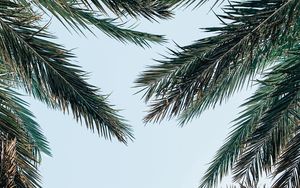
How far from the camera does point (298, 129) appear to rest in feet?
17.3

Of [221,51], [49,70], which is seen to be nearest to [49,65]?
[49,70]

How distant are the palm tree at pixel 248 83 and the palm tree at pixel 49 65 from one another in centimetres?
53

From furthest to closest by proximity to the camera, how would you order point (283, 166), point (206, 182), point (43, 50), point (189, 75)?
point (206, 182) < point (283, 166) < point (43, 50) < point (189, 75)

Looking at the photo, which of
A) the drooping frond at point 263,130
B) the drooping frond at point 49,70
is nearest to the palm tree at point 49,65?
the drooping frond at point 49,70

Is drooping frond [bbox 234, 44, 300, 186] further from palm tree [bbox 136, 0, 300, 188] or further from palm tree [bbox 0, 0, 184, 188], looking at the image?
palm tree [bbox 0, 0, 184, 188]

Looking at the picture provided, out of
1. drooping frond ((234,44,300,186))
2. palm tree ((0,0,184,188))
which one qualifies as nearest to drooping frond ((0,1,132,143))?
palm tree ((0,0,184,188))

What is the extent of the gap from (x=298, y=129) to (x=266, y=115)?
39 centimetres

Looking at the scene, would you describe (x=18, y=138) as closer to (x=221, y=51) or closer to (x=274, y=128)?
(x=221, y=51)

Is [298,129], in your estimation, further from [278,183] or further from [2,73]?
[2,73]

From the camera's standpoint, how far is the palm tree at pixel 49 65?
442cm

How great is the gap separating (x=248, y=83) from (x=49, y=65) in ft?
5.72

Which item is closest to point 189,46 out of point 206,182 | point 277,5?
point 277,5

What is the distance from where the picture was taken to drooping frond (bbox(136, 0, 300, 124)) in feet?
13.9

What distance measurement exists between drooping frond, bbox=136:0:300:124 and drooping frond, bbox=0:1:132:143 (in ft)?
1.77
